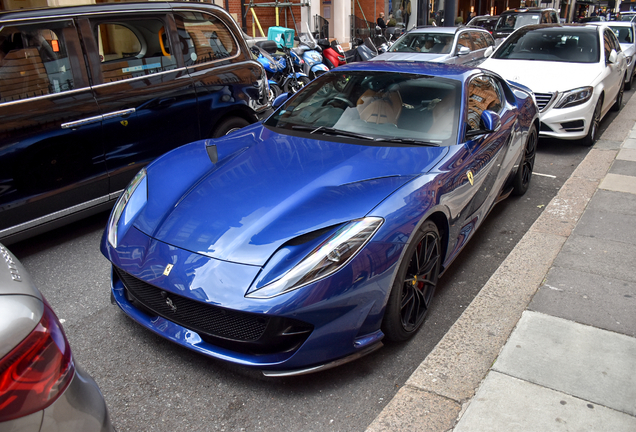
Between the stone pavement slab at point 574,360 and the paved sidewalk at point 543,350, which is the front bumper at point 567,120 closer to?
the paved sidewalk at point 543,350

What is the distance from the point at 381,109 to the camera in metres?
3.84

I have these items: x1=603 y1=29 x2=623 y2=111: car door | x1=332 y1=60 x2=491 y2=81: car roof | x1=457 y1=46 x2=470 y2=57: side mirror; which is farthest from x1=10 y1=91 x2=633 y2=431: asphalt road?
x1=457 y1=46 x2=470 y2=57: side mirror

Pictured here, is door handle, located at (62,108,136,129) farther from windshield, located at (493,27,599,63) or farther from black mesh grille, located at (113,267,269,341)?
windshield, located at (493,27,599,63)

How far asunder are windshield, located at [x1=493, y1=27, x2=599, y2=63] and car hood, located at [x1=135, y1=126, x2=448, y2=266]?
5.94 meters

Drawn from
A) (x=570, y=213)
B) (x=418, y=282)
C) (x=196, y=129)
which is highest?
(x=196, y=129)

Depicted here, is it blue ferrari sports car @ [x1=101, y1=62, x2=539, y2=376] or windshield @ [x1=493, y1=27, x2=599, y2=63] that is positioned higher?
windshield @ [x1=493, y1=27, x2=599, y2=63]

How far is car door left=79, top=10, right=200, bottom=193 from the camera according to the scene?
449 centimetres

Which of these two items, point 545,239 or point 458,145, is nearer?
point 458,145

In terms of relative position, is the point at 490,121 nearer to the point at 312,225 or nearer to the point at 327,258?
the point at 312,225

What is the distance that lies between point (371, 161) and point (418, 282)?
77 cm

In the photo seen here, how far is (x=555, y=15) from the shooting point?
19.3m

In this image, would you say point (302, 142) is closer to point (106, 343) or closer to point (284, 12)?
point (106, 343)

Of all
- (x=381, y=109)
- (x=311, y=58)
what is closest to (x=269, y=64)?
(x=311, y=58)

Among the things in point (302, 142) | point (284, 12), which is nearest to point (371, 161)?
point (302, 142)
